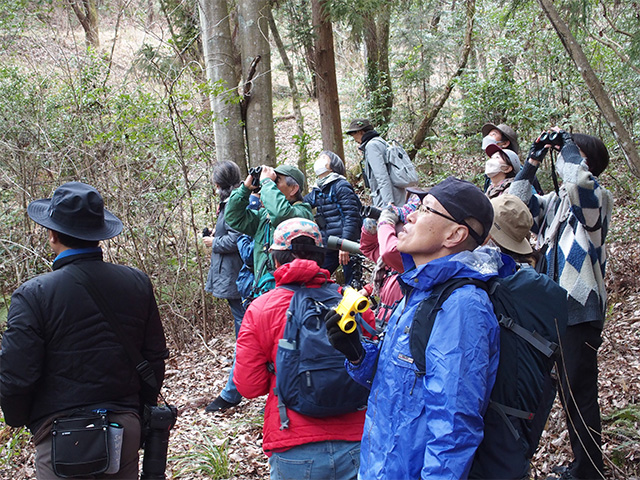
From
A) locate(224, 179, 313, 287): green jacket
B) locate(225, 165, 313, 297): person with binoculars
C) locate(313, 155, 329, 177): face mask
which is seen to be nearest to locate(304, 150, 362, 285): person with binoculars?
locate(313, 155, 329, 177): face mask

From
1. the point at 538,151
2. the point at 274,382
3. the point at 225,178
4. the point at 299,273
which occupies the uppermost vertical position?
the point at 225,178

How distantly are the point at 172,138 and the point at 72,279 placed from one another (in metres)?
5.31

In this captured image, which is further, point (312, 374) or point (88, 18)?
point (88, 18)

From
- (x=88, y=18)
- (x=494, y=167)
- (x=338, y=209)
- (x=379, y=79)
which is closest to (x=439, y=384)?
(x=494, y=167)

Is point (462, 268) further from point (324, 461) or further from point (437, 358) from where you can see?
point (324, 461)

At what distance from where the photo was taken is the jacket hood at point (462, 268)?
1966 millimetres

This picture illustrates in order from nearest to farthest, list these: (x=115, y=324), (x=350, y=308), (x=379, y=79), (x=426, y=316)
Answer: (x=426, y=316) → (x=350, y=308) → (x=115, y=324) → (x=379, y=79)

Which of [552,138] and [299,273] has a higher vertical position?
[552,138]

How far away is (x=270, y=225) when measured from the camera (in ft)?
16.6

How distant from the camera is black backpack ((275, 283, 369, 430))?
8.47 feet

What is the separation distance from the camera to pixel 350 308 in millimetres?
2037

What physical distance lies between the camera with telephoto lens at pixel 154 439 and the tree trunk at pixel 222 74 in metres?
5.29

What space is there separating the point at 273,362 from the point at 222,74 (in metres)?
6.14

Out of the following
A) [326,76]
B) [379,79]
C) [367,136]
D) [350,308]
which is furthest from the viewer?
[379,79]
